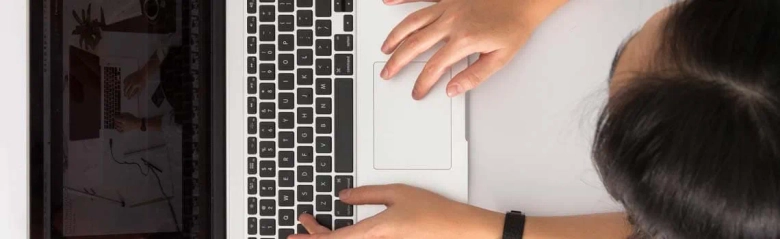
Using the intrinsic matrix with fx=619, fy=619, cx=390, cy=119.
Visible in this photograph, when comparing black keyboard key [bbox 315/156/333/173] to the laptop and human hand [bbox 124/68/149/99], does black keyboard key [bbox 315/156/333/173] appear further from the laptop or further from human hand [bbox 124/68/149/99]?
human hand [bbox 124/68/149/99]

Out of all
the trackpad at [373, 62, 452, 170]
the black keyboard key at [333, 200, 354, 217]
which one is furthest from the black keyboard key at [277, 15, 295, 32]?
the black keyboard key at [333, 200, 354, 217]

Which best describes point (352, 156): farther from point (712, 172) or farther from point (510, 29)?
point (712, 172)

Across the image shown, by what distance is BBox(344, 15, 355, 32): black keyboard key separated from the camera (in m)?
0.74

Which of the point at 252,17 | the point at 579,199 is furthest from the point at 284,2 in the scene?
the point at 579,199

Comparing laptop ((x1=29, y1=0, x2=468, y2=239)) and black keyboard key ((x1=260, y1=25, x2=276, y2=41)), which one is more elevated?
black keyboard key ((x1=260, y1=25, x2=276, y2=41))

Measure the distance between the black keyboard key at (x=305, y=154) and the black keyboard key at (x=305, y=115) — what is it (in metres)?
0.03

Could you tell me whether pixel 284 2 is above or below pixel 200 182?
above

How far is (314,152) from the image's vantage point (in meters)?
0.75

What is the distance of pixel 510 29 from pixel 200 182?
0.41 meters

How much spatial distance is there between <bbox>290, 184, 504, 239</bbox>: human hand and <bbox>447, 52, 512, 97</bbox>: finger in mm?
134

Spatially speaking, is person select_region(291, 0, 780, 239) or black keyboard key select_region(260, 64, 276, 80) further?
black keyboard key select_region(260, 64, 276, 80)

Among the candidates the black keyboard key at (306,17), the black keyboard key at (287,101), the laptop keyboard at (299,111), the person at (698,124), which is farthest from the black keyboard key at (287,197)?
the person at (698,124)

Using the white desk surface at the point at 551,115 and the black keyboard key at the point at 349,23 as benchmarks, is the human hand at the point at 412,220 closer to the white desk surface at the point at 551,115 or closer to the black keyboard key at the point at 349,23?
the white desk surface at the point at 551,115

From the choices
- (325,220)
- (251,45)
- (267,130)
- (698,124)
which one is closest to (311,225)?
(325,220)
